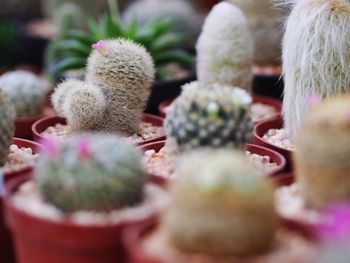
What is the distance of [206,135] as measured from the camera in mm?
1536

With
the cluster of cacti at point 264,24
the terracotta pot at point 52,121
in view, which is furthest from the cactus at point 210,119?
the cluster of cacti at point 264,24

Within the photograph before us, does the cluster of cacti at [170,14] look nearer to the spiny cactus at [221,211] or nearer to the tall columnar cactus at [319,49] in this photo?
the tall columnar cactus at [319,49]

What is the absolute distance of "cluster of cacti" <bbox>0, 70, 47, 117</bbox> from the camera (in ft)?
8.18

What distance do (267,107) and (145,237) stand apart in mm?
1331

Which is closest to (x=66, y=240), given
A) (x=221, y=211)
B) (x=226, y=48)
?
(x=221, y=211)

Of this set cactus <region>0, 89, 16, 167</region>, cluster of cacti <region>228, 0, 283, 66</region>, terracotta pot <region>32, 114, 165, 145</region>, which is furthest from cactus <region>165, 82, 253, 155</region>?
cluster of cacti <region>228, 0, 283, 66</region>

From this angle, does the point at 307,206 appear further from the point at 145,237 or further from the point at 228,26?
the point at 228,26

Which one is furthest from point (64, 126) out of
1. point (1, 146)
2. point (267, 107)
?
point (267, 107)

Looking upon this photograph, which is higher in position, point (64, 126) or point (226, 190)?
point (226, 190)

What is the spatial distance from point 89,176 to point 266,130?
0.95 m

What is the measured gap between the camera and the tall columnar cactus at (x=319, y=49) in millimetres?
1844

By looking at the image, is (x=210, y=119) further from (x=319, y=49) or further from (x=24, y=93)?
(x=24, y=93)

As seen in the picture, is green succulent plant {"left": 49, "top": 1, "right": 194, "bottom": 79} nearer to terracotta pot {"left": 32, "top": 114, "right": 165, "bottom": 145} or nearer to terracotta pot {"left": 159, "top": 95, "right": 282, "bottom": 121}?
terracotta pot {"left": 159, "top": 95, "right": 282, "bottom": 121}

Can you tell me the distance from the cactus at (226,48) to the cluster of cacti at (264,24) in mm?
363
